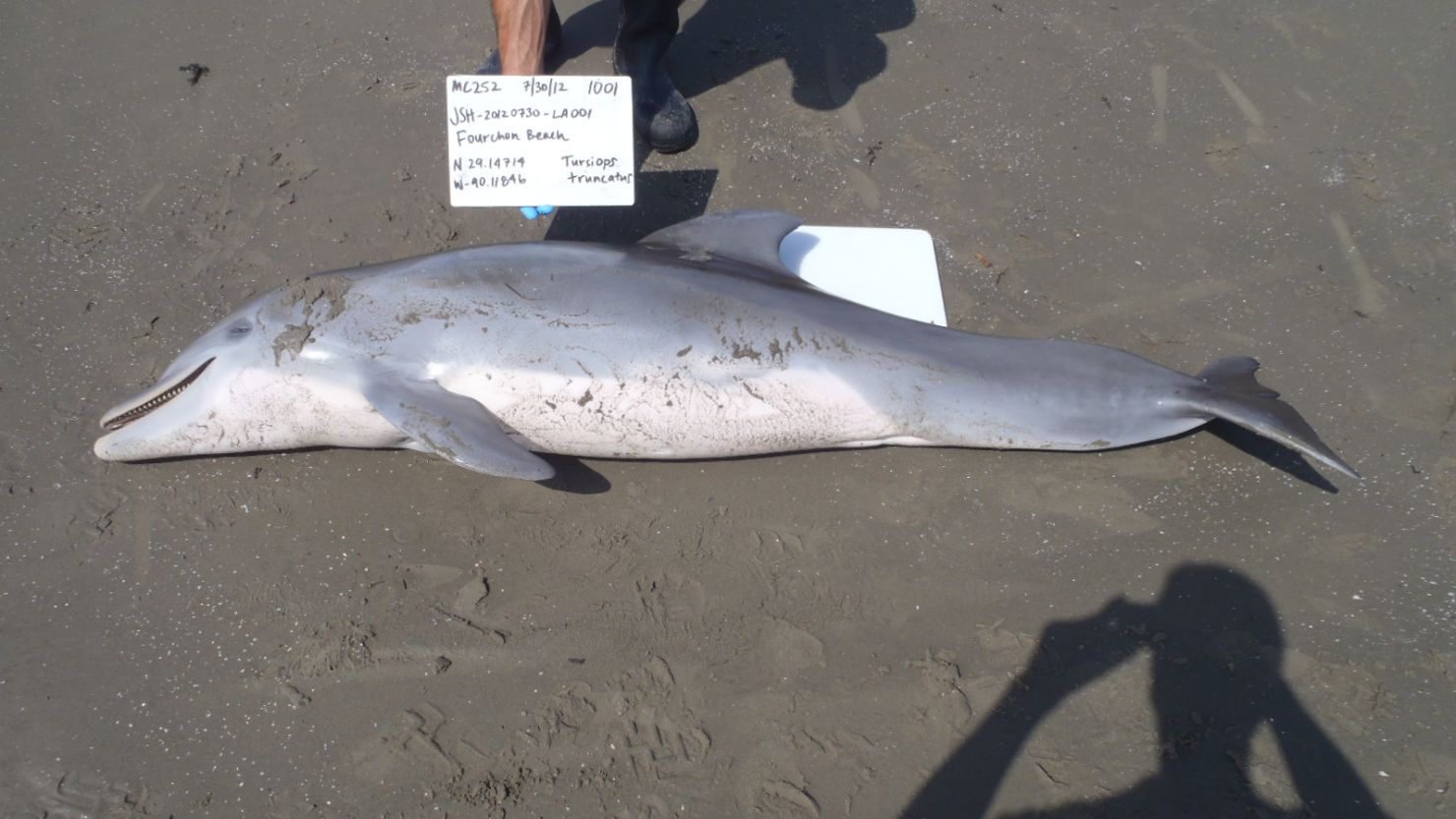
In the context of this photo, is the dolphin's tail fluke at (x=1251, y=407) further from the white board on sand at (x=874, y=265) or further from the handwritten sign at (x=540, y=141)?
the handwritten sign at (x=540, y=141)

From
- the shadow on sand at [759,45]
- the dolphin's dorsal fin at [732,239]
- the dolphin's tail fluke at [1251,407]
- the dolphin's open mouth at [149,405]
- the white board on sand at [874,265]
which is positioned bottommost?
the dolphin's tail fluke at [1251,407]

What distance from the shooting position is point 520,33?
4453 mm

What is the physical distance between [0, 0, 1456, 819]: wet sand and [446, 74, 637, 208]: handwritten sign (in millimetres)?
739

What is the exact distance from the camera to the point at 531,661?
11.5 feet

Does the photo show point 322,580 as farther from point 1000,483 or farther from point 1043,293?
point 1043,293

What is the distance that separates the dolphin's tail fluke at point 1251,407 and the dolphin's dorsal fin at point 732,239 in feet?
6.75

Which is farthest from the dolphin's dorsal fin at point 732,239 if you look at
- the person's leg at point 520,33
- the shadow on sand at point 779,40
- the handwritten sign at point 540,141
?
the shadow on sand at point 779,40

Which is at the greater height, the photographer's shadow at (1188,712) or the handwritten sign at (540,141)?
the handwritten sign at (540,141)

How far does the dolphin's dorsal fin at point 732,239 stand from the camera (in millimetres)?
4266

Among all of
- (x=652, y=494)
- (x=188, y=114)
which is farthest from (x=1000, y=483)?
(x=188, y=114)

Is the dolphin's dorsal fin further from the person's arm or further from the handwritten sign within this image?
the person's arm

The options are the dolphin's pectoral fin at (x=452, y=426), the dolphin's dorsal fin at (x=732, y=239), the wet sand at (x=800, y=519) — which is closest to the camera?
the wet sand at (x=800, y=519)

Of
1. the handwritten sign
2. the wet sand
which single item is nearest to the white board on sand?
the wet sand

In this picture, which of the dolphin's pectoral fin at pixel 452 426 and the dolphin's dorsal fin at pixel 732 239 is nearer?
the dolphin's pectoral fin at pixel 452 426
